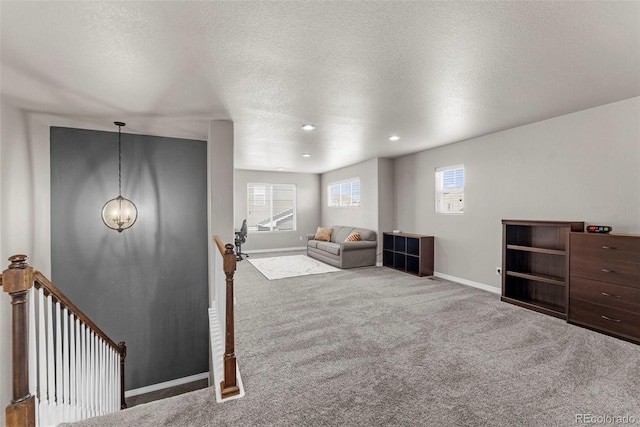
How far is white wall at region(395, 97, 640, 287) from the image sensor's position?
3.11 meters

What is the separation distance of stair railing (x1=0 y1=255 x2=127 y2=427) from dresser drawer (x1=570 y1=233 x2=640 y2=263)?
4.69m

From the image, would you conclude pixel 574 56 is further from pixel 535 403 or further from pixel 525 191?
pixel 535 403

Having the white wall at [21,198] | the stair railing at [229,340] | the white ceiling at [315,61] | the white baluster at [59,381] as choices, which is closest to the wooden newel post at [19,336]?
the white baluster at [59,381]

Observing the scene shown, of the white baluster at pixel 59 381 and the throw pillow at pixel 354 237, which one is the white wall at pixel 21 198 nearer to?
the white baluster at pixel 59 381

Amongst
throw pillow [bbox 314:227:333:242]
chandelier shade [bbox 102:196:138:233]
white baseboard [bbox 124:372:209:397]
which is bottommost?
white baseboard [bbox 124:372:209:397]

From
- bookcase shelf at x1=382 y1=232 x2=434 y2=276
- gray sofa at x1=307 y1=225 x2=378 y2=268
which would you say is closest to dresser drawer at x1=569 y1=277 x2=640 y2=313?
bookcase shelf at x1=382 y1=232 x2=434 y2=276

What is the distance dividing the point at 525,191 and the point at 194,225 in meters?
5.00

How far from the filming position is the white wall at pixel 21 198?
2873mm

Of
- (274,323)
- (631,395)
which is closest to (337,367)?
(274,323)

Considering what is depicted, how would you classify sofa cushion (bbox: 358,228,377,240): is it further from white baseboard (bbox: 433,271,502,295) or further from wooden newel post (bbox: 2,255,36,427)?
wooden newel post (bbox: 2,255,36,427)

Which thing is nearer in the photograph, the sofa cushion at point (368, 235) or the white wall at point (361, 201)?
the sofa cushion at point (368, 235)

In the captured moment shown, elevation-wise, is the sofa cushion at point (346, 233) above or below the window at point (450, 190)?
below

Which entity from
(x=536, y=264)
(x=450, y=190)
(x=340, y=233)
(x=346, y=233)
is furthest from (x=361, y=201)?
(x=536, y=264)

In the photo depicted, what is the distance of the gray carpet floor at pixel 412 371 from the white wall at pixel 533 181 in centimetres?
125
